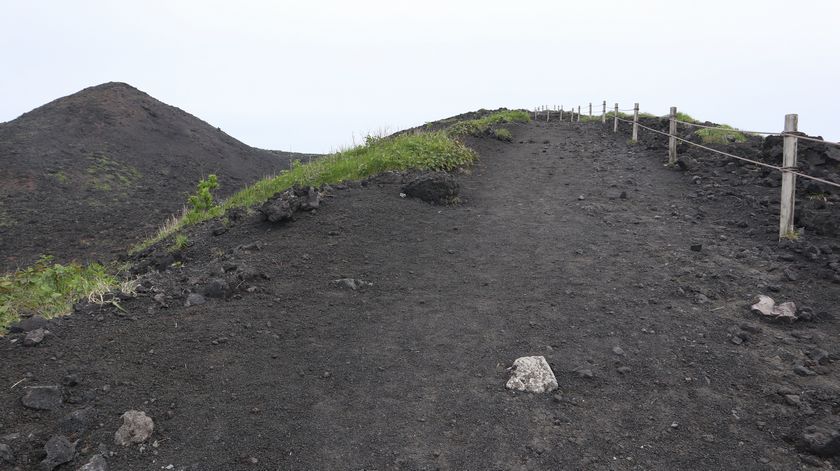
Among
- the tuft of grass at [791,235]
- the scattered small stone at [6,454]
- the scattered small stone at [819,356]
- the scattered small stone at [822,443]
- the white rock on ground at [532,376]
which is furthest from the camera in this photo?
the tuft of grass at [791,235]

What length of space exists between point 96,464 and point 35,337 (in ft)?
5.68

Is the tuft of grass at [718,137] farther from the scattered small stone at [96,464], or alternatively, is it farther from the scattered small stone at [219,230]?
the scattered small stone at [96,464]

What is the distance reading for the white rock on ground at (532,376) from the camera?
386 cm

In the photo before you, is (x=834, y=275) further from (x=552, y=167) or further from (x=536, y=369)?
(x=552, y=167)

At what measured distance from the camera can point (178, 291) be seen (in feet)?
17.5

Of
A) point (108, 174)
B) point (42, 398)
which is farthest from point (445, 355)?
point (108, 174)

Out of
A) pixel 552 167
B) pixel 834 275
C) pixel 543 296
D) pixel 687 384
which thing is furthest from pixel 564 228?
pixel 552 167

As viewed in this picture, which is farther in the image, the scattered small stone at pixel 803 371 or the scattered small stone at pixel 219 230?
the scattered small stone at pixel 219 230

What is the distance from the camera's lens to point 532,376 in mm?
3930

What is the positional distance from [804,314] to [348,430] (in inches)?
170

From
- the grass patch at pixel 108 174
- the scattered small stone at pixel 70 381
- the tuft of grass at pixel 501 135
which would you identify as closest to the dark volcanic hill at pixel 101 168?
the grass patch at pixel 108 174

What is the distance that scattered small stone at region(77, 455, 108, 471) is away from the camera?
9.81 ft

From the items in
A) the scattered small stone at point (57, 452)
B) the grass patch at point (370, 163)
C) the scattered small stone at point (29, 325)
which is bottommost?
the scattered small stone at point (57, 452)

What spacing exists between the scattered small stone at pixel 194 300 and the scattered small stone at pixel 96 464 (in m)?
2.15
